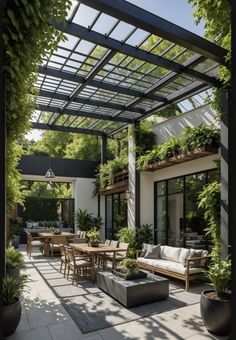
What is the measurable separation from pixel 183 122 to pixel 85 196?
7848mm

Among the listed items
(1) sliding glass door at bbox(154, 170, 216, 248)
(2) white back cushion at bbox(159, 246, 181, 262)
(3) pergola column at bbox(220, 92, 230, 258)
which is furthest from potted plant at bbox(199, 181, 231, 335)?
(1) sliding glass door at bbox(154, 170, 216, 248)

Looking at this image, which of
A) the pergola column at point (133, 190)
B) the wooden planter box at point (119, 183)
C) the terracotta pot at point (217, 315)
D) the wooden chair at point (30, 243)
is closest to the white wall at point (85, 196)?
the wooden planter box at point (119, 183)

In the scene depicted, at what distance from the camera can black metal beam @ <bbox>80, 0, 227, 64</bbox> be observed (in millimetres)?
4902

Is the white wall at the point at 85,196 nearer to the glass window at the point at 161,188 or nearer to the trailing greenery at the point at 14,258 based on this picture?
the glass window at the point at 161,188

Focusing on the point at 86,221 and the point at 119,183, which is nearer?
the point at 119,183

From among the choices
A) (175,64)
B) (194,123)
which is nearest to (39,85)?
(175,64)

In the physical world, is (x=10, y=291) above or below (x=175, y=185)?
below

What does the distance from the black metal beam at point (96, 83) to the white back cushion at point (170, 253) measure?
4.63 metres

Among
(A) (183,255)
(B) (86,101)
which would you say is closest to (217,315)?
(A) (183,255)

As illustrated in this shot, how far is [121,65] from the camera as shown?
733 cm

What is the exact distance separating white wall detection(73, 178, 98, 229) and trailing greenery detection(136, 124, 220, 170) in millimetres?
6750

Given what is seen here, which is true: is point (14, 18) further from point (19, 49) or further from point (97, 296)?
point (97, 296)

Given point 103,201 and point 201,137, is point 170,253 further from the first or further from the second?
point 103,201

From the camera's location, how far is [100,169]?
14734 millimetres
